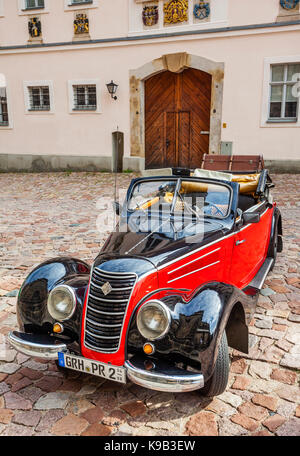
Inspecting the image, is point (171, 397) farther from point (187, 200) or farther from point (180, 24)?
point (180, 24)

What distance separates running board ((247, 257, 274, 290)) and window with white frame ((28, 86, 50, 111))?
41.9ft

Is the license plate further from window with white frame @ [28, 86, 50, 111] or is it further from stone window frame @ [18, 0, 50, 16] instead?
stone window frame @ [18, 0, 50, 16]

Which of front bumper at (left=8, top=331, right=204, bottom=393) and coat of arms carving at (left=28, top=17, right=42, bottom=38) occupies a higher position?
coat of arms carving at (left=28, top=17, right=42, bottom=38)

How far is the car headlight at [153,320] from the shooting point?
2.44 meters

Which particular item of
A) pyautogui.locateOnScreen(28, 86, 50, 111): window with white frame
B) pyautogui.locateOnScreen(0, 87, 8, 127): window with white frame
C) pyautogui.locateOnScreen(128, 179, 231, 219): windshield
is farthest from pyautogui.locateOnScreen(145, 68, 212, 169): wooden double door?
pyautogui.locateOnScreen(128, 179, 231, 219): windshield

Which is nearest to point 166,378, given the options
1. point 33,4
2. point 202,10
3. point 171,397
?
point 171,397

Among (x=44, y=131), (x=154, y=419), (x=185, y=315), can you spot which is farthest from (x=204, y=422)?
(x=44, y=131)

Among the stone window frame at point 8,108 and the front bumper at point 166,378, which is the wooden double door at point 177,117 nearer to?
the stone window frame at point 8,108

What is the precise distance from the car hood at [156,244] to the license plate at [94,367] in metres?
0.76

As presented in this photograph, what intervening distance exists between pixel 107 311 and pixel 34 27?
49.8 ft

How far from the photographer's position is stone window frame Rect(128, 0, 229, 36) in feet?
39.7

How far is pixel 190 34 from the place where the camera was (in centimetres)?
1255

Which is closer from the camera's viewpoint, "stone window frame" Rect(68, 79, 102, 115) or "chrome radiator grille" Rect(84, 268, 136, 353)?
"chrome radiator grille" Rect(84, 268, 136, 353)
